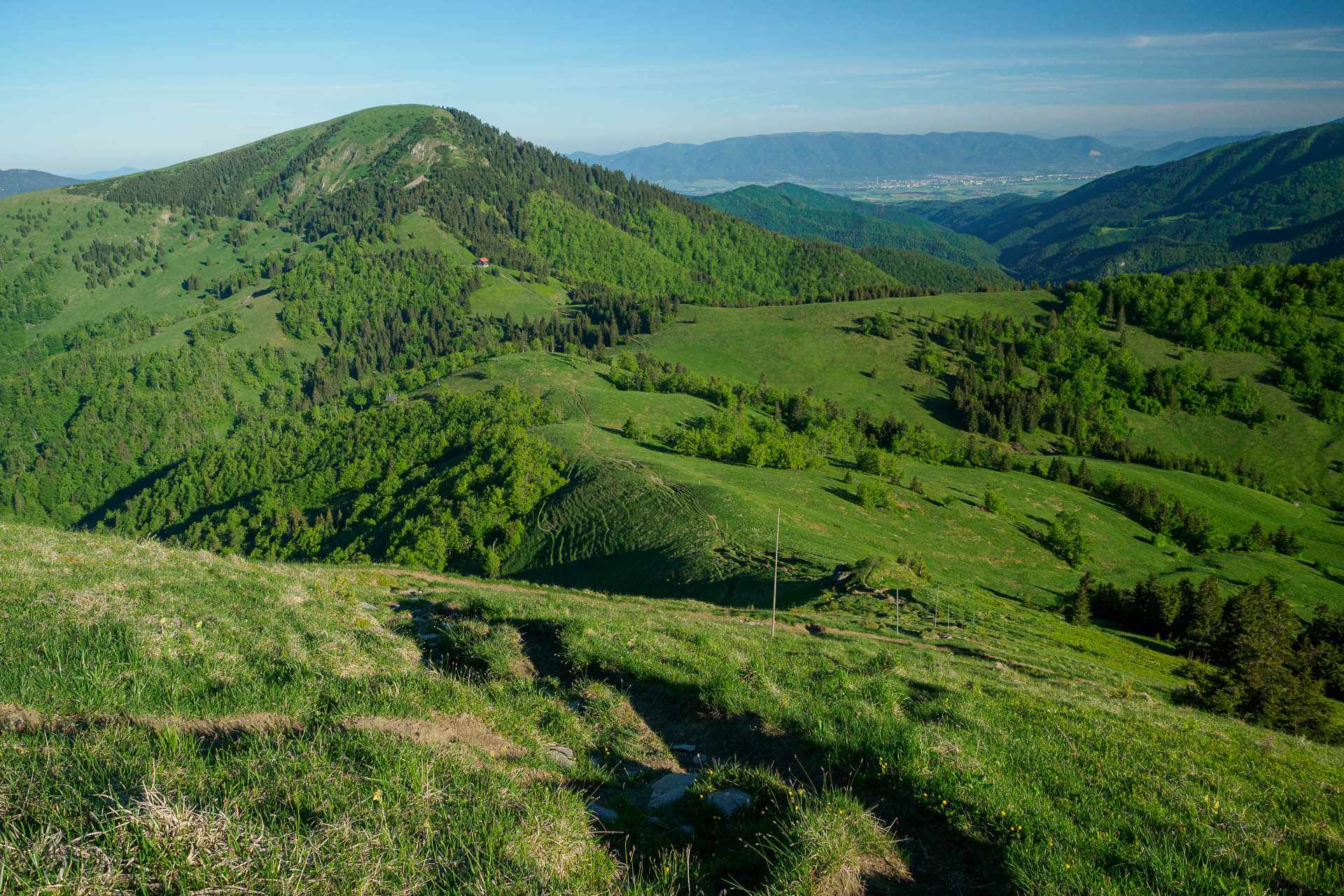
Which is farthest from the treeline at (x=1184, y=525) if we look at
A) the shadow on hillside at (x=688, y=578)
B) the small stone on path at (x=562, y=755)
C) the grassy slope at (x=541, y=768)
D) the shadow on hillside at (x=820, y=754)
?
the small stone on path at (x=562, y=755)

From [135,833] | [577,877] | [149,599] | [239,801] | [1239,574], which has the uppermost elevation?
[135,833]

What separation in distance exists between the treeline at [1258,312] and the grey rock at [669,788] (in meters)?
213

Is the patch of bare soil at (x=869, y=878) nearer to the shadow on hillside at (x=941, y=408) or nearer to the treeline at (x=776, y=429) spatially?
the treeline at (x=776, y=429)

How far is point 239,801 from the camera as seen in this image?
475 centimetres

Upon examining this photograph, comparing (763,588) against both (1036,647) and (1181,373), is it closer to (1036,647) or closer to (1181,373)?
(1036,647)

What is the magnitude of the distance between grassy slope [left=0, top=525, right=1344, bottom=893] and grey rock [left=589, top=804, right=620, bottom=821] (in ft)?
0.41

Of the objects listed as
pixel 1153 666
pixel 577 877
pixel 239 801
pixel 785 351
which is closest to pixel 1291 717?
pixel 1153 666

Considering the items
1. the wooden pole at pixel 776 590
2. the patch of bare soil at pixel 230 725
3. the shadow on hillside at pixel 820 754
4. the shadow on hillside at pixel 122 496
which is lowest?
the shadow on hillside at pixel 122 496

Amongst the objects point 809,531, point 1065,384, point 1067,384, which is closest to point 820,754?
point 809,531

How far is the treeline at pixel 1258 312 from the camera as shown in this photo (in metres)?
160

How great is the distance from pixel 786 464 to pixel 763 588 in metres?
54.5

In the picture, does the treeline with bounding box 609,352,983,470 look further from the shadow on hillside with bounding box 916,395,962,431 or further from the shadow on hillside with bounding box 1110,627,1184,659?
the shadow on hillside with bounding box 1110,627,1184,659

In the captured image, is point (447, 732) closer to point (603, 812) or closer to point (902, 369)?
point (603, 812)

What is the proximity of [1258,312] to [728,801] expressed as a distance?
24793cm
